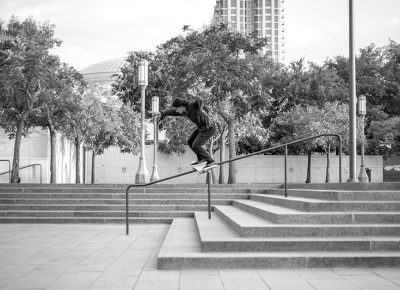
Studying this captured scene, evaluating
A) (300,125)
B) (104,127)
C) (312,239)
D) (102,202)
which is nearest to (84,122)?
(104,127)

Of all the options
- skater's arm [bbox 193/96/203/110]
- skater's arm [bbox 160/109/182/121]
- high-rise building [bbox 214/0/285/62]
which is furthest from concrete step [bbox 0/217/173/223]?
high-rise building [bbox 214/0/285/62]

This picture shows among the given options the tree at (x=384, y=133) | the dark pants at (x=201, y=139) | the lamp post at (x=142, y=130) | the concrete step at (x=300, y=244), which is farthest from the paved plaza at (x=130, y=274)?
the tree at (x=384, y=133)

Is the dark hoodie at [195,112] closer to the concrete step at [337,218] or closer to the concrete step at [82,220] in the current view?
the concrete step at [337,218]

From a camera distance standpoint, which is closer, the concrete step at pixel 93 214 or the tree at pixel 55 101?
the concrete step at pixel 93 214

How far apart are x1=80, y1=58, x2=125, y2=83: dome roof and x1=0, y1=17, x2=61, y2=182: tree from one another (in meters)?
40.3

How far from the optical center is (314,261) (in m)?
6.68

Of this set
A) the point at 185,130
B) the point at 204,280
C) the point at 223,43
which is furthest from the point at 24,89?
the point at 204,280

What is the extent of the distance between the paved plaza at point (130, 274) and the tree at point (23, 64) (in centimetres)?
1360

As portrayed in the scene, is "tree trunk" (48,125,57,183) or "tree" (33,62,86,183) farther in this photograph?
"tree trunk" (48,125,57,183)

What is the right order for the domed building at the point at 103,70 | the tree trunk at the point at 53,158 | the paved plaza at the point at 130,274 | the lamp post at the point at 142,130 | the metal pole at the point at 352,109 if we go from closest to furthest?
the paved plaza at the point at 130,274, the metal pole at the point at 352,109, the lamp post at the point at 142,130, the tree trunk at the point at 53,158, the domed building at the point at 103,70

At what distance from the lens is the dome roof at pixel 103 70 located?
215 ft

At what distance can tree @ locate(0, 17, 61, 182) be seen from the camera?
2141 cm

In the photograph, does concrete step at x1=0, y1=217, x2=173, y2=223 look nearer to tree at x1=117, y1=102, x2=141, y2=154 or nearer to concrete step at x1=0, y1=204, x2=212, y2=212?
concrete step at x1=0, y1=204, x2=212, y2=212

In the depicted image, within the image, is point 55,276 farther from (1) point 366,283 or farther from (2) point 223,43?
(2) point 223,43
